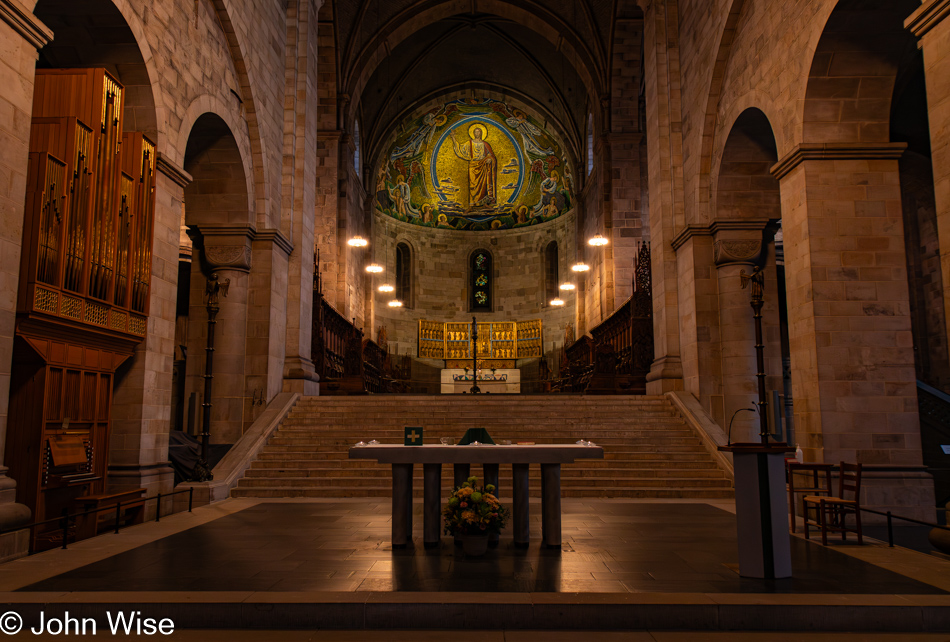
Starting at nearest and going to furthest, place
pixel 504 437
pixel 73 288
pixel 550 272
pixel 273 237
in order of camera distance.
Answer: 1. pixel 73 288
2. pixel 504 437
3. pixel 273 237
4. pixel 550 272

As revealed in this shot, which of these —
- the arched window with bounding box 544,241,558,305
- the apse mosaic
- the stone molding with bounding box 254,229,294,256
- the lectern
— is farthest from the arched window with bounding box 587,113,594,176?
the lectern

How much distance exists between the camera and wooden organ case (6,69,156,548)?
22.7 ft

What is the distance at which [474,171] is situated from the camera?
3338 cm

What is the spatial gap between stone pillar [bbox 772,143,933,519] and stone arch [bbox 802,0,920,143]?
375mm

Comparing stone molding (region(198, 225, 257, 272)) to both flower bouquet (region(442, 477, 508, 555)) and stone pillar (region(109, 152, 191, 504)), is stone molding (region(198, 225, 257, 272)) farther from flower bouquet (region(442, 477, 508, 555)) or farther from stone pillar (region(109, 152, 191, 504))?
flower bouquet (region(442, 477, 508, 555))

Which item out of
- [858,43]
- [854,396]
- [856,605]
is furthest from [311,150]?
[856,605]

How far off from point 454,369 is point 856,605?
27426 mm

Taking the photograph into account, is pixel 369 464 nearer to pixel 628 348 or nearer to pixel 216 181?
pixel 216 181

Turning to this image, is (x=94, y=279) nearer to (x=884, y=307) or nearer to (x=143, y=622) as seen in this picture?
(x=143, y=622)

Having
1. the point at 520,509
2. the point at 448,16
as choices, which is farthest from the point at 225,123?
the point at 448,16

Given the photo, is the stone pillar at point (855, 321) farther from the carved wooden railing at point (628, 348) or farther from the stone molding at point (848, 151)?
the carved wooden railing at point (628, 348)

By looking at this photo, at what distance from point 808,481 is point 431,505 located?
16.7 ft

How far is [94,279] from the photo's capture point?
761 centimetres

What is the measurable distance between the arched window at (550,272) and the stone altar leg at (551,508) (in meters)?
25.7
